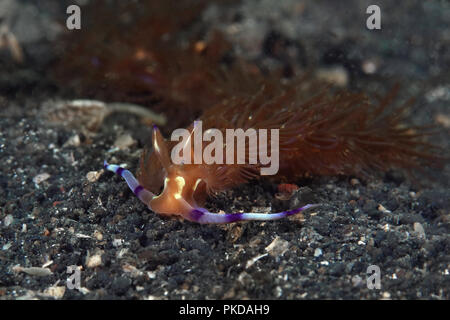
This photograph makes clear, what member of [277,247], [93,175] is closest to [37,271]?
[93,175]

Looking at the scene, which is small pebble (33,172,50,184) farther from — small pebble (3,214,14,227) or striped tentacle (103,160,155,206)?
striped tentacle (103,160,155,206)

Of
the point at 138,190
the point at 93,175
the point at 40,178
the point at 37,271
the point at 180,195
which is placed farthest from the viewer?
the point at 40,178

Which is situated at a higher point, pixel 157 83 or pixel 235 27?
pixel 235 27

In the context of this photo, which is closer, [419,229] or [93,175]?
[419,229]

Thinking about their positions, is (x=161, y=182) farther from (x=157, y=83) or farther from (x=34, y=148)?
(x=157, y=83)

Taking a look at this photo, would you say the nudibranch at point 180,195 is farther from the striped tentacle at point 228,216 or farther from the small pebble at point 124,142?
the small pebble at point 124,142

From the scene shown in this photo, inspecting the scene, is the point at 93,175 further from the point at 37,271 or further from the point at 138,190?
the point at 37,271

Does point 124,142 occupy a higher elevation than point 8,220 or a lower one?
higher
